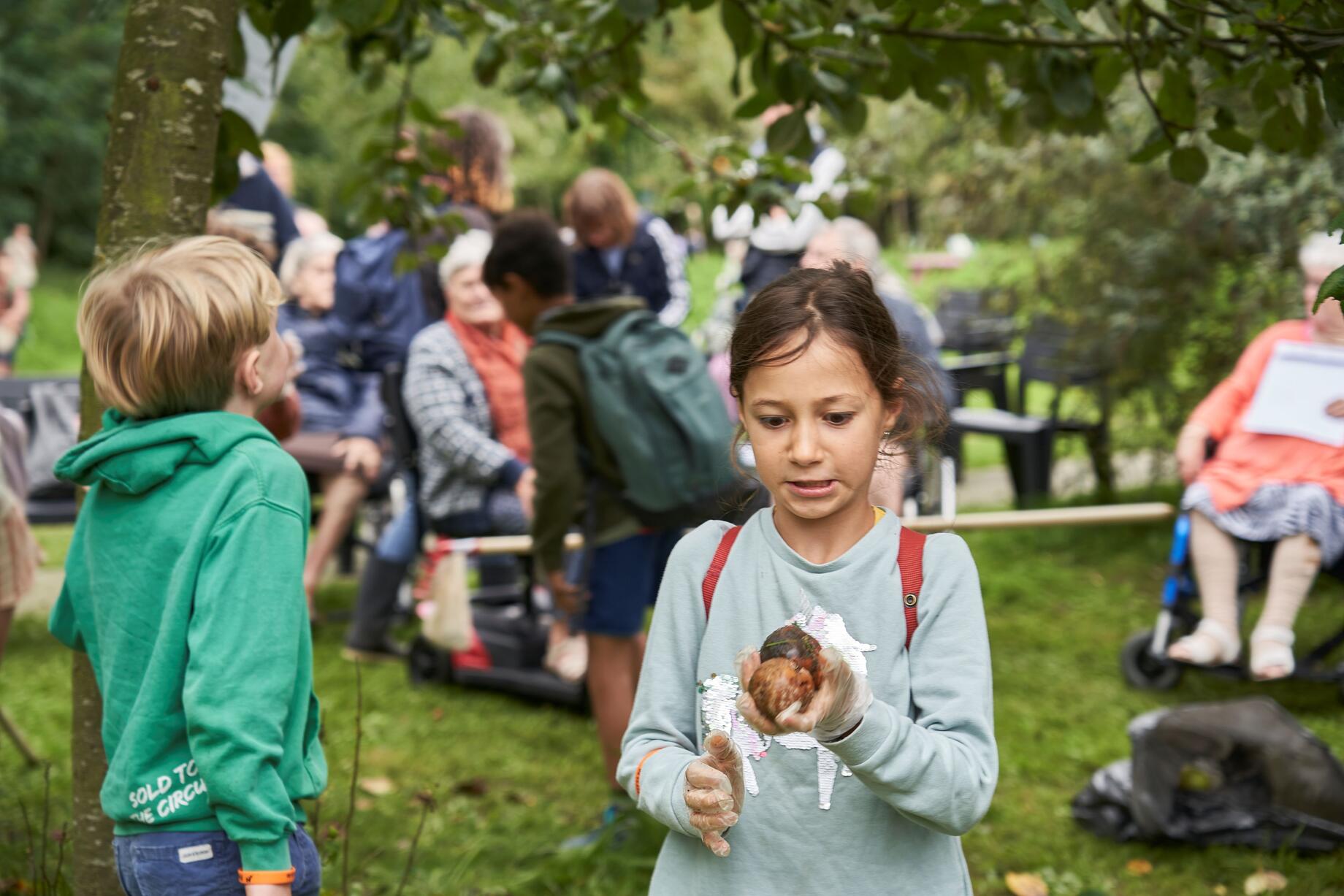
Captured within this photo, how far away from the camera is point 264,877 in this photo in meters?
1.91

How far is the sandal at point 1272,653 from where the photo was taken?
14.9 feet

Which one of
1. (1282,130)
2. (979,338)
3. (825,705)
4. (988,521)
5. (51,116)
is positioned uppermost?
A: (51,116)

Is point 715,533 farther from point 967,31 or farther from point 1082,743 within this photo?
point 1082,743

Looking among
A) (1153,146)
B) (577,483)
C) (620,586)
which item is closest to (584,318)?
(577,483)

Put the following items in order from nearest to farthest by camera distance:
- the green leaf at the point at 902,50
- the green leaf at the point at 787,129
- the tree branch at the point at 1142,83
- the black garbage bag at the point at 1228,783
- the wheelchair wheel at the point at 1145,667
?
the tree branch at the point at 1142,83 < the green leaf at the point at 902,50 < the green leaf at the point at 787,129 < the black garbage bag at the point at 1228,783 < the wheelchair wheel at the point at 1145,667

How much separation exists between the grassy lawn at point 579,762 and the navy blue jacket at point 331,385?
3.26ft

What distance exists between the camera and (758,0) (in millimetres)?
3377

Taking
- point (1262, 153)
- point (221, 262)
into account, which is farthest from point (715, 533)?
point (1262, 153)

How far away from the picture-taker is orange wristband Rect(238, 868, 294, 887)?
75.2 inches

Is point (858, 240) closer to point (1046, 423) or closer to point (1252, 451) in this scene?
point (1252, 451)

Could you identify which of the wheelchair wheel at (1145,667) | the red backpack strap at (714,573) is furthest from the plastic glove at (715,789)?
the wheelchair wheel at (1145,667)

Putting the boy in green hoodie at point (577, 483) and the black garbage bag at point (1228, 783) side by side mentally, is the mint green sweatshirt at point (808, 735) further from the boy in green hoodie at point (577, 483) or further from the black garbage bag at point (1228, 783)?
the black garbage bag at point (1228, 783)

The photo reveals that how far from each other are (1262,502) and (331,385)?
3996mm

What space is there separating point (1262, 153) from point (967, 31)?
3.86 meters
